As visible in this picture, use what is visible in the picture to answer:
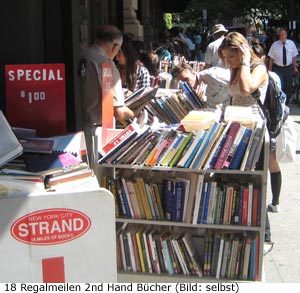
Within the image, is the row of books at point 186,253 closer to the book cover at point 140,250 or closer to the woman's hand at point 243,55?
the book cover at point 140,250

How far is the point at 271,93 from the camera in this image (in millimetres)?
4207

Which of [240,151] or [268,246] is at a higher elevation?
[240,151]

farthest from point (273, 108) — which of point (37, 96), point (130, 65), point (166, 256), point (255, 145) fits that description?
point (130, 65)

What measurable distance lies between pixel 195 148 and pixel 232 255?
73cm

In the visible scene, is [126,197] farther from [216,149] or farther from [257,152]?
[257,152]

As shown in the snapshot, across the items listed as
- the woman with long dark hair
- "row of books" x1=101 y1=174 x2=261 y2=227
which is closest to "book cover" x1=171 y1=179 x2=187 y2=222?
"row of books" x1=101 y1=174 x2=261 y2=227

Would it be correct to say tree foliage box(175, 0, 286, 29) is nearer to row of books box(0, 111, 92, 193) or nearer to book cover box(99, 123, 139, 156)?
book cover box(99, 123, 139, 156)

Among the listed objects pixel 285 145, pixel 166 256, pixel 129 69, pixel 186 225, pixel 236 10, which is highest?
pixel 236 10

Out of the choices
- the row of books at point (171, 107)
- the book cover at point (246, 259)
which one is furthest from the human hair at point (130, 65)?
the book cover at point (246, 259)

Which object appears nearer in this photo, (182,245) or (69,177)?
(69,177)

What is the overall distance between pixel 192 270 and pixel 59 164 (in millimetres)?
1326

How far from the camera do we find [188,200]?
3.48 metres

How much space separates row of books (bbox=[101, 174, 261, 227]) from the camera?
3439 millimetres

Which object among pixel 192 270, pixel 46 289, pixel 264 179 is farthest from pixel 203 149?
pixel 46 289
